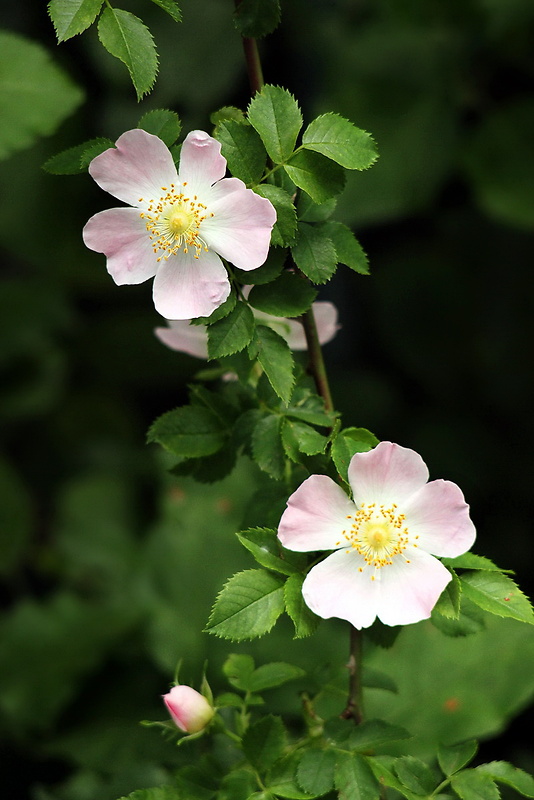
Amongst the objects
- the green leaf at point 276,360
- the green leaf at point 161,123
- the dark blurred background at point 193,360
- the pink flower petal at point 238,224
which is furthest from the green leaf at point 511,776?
the dark blurred background at point 193,360

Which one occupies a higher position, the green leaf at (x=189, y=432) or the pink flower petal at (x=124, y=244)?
the pink flower petal at (x=124, y=244)

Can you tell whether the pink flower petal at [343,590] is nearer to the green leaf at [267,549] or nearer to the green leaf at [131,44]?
the green leaf at [267,549]

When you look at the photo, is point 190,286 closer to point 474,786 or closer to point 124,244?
point 124,244

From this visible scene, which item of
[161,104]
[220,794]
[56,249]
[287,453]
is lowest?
[220,794]

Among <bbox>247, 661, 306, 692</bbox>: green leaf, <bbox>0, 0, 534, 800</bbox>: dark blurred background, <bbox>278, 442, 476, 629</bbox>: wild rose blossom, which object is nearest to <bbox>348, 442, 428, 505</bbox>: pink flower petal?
<bbox>278, 442, 476, 629</bbox>: wild rose blossom

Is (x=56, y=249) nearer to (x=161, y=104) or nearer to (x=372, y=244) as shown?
(x=161, y=104)

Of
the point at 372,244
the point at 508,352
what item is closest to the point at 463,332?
the point at 508,352

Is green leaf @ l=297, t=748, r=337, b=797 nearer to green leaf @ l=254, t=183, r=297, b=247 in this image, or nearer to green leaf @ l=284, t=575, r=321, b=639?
green leaf @ l=284, t=575, r=321, b=639
